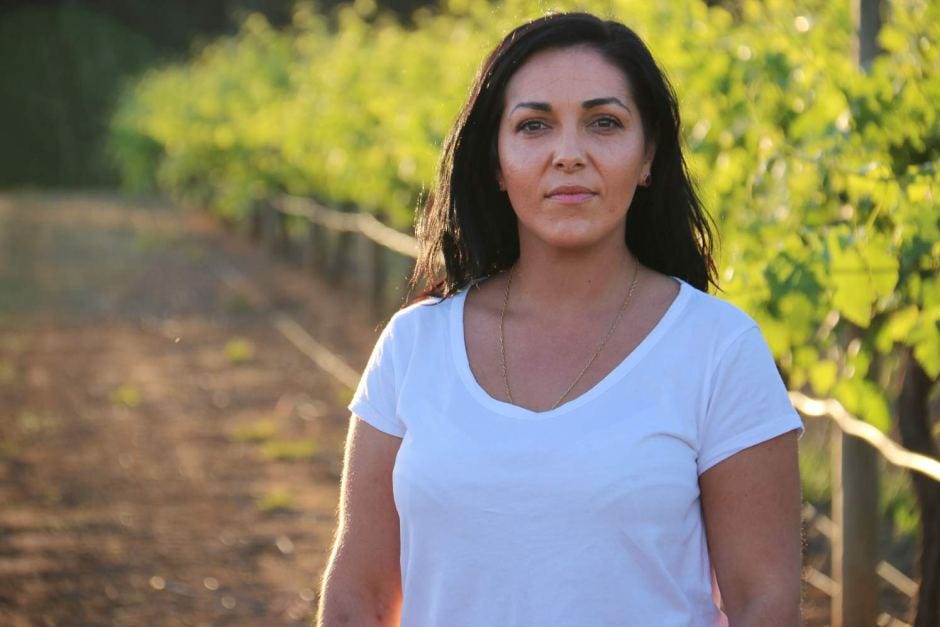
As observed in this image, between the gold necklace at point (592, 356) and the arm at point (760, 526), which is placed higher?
the gold necklace at point (592, 356)

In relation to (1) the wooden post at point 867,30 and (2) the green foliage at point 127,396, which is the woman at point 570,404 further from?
(2) the green foliage at point 127,396

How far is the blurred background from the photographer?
371cm

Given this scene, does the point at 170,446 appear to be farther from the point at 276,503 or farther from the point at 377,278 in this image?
the point at 377,278

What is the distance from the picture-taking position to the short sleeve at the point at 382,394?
2219 millimetres

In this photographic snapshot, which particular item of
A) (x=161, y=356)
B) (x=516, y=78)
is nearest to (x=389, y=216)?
(x=161, y=356)

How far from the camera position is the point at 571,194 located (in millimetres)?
2201

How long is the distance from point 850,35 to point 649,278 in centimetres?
268

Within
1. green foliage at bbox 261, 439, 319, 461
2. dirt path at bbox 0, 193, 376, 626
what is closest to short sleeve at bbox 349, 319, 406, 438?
dirt path at bbox 0, 193, 376, 626

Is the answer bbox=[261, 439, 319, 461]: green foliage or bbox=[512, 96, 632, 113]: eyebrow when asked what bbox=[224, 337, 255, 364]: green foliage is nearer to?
bbox=[261, 439, 319, 461]: green foliage

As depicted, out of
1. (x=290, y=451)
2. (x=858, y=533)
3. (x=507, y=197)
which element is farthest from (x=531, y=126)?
(x=290, y=451)

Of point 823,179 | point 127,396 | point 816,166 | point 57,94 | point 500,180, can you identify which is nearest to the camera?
point 500,180

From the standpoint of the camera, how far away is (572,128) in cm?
220

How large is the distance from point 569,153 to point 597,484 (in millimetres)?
504

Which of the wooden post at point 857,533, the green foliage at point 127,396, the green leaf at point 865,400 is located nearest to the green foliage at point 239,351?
the green foliage at point 127,396
